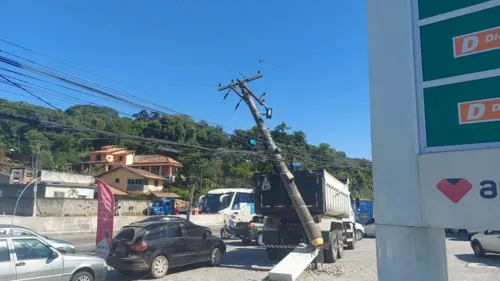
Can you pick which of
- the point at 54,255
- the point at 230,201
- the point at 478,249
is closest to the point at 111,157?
the point at 230,201

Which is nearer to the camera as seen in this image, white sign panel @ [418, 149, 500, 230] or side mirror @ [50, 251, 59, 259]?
white sign panel @ [418, 149, 500, 230]

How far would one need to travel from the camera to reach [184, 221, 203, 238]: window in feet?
42.1

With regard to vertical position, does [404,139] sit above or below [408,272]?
above

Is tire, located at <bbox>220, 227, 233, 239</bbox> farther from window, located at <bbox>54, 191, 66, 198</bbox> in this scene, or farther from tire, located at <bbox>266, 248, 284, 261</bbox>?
window, located at <bbox>54, 191, 66, 198</bbox>

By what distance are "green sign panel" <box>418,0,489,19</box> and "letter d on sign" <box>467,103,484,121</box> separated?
83cm

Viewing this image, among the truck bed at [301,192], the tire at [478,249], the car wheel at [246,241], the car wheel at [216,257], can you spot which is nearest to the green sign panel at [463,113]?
the truck bed at [301,192]

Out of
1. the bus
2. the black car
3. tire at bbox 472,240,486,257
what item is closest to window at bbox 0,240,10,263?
the black car

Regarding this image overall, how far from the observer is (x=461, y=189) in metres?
2.96

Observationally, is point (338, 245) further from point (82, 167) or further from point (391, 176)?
point (82, 167)

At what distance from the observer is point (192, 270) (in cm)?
1273

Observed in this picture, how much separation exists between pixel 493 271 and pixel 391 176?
1202 cm

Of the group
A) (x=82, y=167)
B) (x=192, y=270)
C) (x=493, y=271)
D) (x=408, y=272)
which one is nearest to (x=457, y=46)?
(x=408, y=272)

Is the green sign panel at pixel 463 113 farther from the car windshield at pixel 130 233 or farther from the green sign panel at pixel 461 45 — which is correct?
the car windshield at pixel 130 233

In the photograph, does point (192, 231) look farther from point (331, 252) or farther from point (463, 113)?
Answer: point (463, 113)
